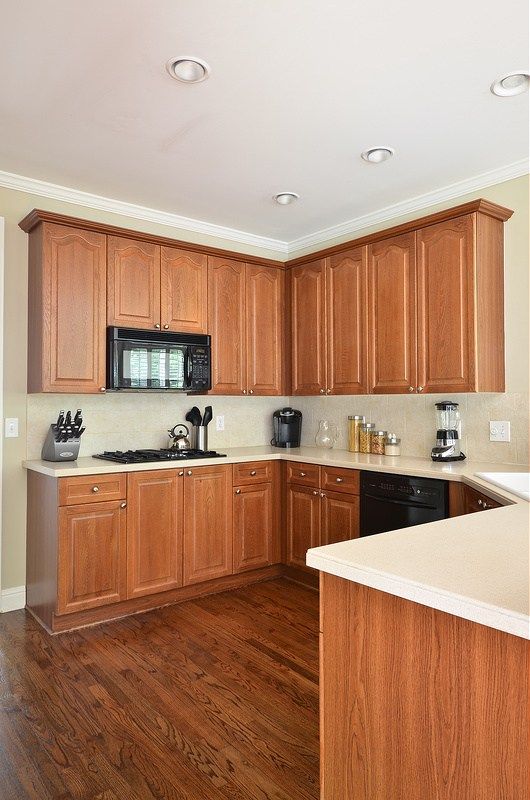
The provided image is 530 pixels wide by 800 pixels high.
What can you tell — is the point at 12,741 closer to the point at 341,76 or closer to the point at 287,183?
the point at 341,76

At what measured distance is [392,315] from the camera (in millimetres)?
3621

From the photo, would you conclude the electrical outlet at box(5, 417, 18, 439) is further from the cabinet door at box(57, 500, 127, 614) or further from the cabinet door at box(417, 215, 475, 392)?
the cabinet door at box(417, 215, 475, 392)

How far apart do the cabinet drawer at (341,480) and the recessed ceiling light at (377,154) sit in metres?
1.84

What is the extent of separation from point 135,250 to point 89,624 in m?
2.31

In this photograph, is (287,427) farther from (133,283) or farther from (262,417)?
(133,283)

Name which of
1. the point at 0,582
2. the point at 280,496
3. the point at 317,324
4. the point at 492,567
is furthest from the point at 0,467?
the point at 492,567

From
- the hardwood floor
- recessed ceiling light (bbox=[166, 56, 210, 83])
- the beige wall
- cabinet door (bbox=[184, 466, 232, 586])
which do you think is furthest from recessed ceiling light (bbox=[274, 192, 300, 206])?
the hardwood floor

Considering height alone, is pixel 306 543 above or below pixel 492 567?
below

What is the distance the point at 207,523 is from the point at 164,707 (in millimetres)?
1428

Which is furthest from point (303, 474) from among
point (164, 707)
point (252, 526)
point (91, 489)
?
point (164, 707)

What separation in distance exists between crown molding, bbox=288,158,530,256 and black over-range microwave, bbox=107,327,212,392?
4.49 ft

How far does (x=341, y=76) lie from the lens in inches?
91.8

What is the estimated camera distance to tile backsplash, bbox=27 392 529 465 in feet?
10.9

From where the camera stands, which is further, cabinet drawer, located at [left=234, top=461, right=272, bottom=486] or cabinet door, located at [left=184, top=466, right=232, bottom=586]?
cabinet drawer, located at [left=234, top=461, right=272, bottom=486]
